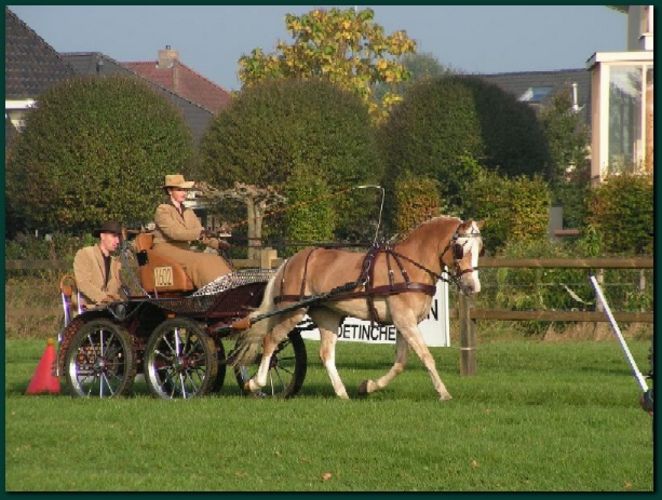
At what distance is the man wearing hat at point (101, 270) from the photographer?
52.1 feet

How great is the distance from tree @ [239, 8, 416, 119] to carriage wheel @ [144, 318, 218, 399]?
1512 inches

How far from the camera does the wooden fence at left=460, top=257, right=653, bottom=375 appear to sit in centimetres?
1777

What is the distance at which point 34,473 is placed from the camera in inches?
421

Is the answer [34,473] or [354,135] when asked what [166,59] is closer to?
[354,135]

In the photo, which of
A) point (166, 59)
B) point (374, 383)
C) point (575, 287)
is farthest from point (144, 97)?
point (166, 59)

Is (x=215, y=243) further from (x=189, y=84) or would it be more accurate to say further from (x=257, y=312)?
(x=189, y=84)

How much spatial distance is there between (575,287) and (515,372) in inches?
255

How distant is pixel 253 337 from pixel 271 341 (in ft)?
0.64

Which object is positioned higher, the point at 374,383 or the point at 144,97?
the point at 144,97

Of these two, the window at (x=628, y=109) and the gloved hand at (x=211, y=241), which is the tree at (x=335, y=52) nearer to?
the window at (x=628, y=109)

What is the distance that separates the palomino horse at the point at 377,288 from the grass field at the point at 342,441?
1.52 feet

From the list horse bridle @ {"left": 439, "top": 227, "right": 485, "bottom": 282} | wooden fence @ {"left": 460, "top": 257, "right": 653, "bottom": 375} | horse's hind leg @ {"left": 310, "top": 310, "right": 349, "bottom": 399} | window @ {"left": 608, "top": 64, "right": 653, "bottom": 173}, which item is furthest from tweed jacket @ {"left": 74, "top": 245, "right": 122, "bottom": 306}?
window @ {"left": 608, "top": 64, "right": 653, "bottom": 173}

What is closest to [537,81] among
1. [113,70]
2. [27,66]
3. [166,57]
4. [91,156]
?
[166,57]

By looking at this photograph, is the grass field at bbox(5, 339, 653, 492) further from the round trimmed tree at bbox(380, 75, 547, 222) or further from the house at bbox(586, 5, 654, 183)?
the round trimmed tree at bbox(380, 75, 547, 222)
